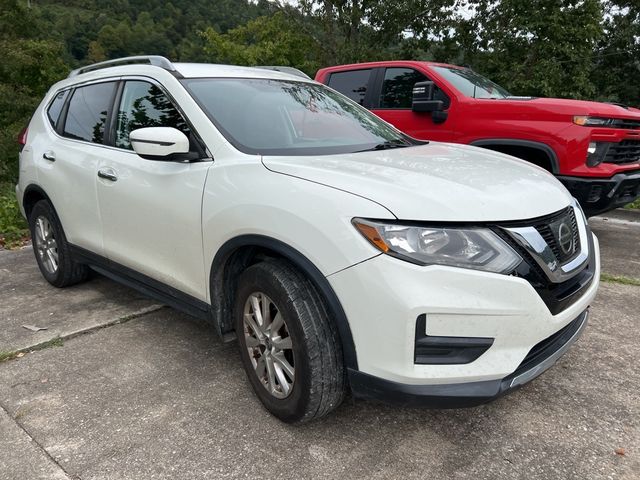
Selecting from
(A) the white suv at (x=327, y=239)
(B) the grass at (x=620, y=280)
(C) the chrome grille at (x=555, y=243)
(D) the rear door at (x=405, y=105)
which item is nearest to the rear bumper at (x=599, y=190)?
(B) the grass at (x=620, y=280)

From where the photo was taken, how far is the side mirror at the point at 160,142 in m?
2.51

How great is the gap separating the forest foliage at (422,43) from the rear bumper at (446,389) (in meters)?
14.6

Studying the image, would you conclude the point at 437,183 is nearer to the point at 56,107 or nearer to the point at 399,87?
the point at 56,107

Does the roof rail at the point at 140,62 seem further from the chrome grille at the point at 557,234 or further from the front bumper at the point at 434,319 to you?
the chrome grille at the point at 557,234

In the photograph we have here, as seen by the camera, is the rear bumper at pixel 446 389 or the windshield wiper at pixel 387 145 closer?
the rear bumper at pixel 446 389

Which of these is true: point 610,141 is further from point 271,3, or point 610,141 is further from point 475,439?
point 271,3

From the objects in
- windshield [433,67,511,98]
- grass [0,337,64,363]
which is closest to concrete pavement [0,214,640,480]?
grass [0,337,64,363]

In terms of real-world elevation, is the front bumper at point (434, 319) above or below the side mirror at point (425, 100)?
below

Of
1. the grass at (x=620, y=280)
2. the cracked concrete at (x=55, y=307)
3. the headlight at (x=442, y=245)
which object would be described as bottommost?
the cracked concrete at (x=55, y=307)

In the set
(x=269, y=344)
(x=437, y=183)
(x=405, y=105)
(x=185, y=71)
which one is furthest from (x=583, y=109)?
(x=269, y=344)

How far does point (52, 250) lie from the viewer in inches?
164

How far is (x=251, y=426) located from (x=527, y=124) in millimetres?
4092

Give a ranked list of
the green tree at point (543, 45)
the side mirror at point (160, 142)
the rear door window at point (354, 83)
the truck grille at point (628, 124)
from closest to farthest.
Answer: the side mirror at point (160, 142), the truck grille at point (628, 124), the rear door window at point (354, 83), the green tree at point (543, 45)

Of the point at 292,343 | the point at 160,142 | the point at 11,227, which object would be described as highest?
the point at 160,142
